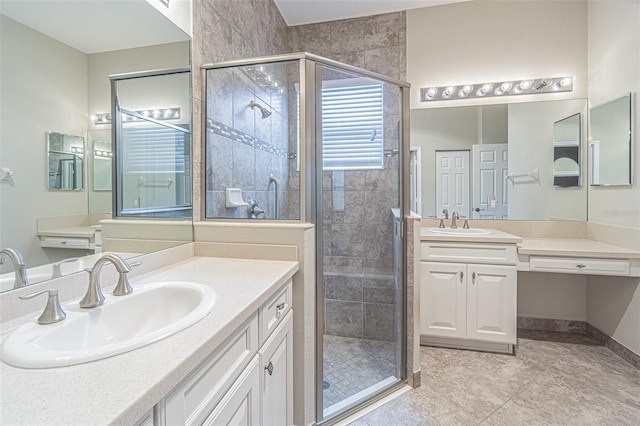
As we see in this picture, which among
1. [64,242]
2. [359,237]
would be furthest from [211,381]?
[359,237]

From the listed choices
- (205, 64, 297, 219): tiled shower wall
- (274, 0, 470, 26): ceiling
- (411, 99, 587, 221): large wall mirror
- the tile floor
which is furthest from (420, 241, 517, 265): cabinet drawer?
(274, 0, 470, 26): ceiling

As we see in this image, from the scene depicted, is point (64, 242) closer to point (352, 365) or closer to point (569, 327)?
point (352, 365)

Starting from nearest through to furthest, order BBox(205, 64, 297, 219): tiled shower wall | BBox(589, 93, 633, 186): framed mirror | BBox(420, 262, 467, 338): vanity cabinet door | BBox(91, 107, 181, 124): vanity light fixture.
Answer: BBox(91, 107, 181, 124): vanity light fixture → BBox(205, 64, 297, 219): tiled shower wall → BBox(589, 93, 633, 186): framed mirror → BBox(420, 262, 467, 338): vanity cabinet door

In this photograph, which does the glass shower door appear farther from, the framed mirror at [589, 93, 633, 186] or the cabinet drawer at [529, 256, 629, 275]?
→ the framed mirror at [589, 93, 633, 186]

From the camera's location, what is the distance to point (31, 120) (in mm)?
Result: 869

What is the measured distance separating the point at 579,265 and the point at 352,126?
73.4 inches

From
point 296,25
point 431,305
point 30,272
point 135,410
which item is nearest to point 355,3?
point 296,25

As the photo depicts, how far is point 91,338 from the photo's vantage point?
837mm

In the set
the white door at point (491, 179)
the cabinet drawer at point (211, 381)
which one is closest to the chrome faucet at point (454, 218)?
the white door at point (491, 179)

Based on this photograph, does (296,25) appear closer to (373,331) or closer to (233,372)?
(373,331)

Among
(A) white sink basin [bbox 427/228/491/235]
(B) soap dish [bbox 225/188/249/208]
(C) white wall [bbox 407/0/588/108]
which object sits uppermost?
(C) white wall [bbox 407/0/588/108]

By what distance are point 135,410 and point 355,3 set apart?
3111 mm

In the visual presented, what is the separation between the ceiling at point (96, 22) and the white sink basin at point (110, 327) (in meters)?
0.82

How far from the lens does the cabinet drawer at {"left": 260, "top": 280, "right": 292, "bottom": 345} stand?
111cm
